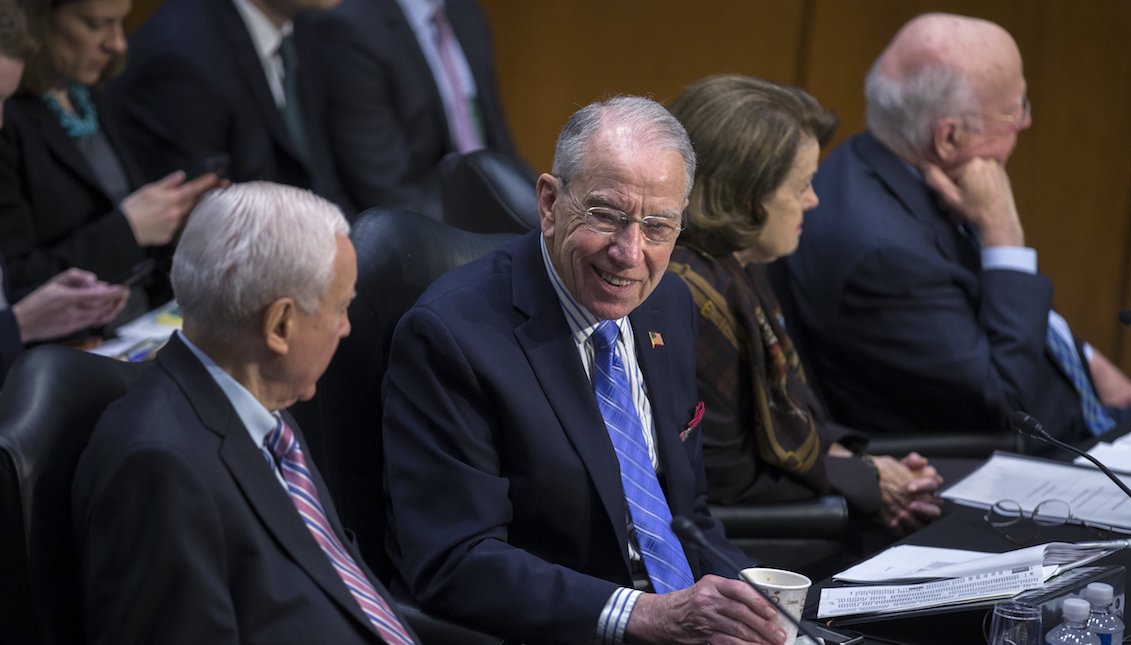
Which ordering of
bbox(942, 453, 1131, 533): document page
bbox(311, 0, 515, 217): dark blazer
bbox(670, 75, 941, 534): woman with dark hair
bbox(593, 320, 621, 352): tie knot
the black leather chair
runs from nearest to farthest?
1. bbox(593, 320, 621, 352): tie knot
2. bbox(942, 453, 1131, 533): document page
3. bbox(670, 75, 941, 534): woman with dark hair
4. the black leather chair
5. bbox(311, 0, 515, 217): dark blazer

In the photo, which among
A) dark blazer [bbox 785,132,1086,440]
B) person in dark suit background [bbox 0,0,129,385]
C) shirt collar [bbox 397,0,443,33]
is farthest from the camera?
shirt collar [bbox 397,0,443,33]

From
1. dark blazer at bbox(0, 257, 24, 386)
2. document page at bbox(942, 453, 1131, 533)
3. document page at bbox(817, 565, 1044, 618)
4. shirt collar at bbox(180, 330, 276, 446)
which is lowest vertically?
document page at bbox(942, 453, 1131, 533)

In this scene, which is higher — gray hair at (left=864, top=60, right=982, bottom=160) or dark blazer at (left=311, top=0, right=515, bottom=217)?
gray hair at (left=864, top=60, right=982, bottom=160)

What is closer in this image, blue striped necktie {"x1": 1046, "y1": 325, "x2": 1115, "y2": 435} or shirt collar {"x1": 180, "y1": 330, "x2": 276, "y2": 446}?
shirt collar {"x1": 180, "y1": 330, "x2": 276, "y2": 446}

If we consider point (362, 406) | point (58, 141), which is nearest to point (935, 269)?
point (362, 406)

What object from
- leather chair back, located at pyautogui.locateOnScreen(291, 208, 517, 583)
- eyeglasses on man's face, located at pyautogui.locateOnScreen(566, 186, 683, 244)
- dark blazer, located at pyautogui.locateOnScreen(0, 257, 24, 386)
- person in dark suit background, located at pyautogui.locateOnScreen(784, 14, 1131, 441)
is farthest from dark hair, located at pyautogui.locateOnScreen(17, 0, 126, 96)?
person in dark suit background, located at pyautogui.locateOnScreen(784, 14, 1131, 441)

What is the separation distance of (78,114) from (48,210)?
316 millimetres

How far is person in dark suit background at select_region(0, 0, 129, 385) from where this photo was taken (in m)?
2.78

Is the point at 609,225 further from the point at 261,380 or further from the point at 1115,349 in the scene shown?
the point at 1115,349

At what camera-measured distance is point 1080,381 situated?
11.0 ft

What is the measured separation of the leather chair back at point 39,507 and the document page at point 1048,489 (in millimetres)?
1557

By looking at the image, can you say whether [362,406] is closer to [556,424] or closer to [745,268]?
[556,424]

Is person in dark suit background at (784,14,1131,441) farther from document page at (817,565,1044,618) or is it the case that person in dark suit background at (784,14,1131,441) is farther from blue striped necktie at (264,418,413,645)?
blue striped necktie at (264,418,413,645)

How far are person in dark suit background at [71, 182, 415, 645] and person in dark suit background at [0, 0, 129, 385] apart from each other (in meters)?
1.30
